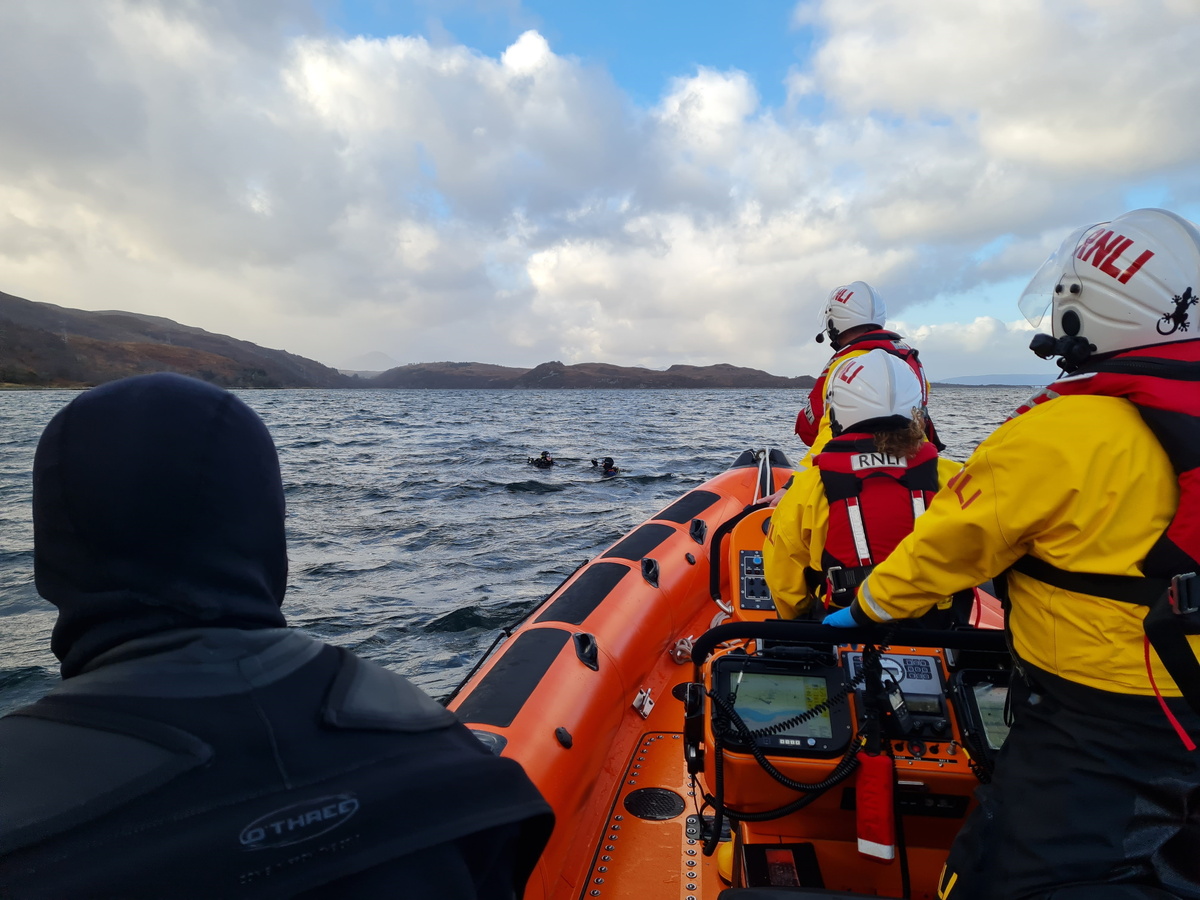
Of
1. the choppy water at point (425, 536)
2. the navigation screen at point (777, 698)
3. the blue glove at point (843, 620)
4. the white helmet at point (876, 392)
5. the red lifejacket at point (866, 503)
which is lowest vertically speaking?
the choppy water at point (425, 536)

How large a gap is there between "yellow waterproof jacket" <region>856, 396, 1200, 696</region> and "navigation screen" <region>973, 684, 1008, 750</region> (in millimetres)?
444

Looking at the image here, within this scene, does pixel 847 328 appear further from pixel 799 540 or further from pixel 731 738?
pixel 731 738

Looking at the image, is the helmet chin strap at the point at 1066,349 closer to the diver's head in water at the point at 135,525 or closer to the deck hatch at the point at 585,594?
the diver's head in water at the point at 135,525

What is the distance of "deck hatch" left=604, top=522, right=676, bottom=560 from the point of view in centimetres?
500

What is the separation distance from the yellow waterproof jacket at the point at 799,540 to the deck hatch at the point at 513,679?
1.19 metres

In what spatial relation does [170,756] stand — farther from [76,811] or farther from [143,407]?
[143,407]

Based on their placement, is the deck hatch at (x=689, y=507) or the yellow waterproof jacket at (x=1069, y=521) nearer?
the yellow waterproof jacket at (x=1069, y=521)

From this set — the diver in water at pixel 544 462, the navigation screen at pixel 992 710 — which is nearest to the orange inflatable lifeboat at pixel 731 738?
the navigation screen at pixel 992 710

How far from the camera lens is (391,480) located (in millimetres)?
13992

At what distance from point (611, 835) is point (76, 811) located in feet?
8.12

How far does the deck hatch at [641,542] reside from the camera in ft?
16.4

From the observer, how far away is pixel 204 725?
668mm

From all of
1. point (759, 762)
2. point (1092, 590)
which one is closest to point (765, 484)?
point (759, 762)

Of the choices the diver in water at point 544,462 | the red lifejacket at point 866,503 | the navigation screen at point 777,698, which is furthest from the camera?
the diver in water at point 544,462
